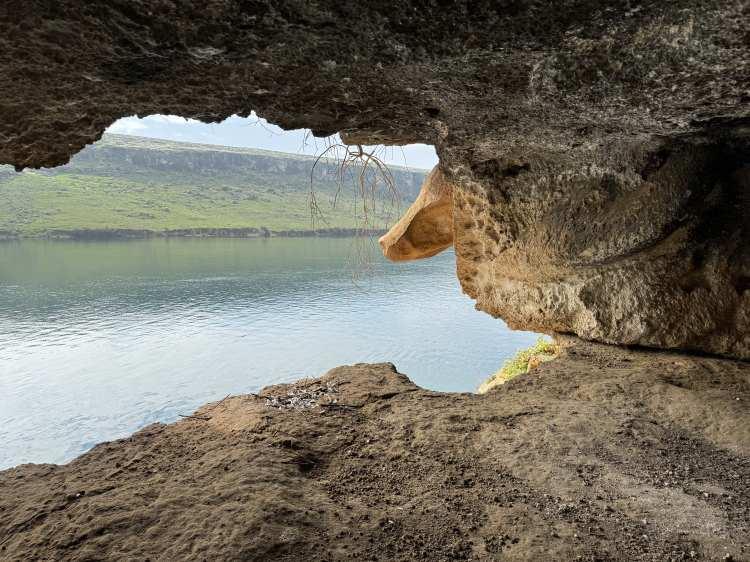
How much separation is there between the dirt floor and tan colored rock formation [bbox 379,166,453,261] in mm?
4569

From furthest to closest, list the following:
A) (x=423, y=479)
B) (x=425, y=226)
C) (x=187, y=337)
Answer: (x=187, y=337) → (x=425, y=226) → (x=423, y=479)

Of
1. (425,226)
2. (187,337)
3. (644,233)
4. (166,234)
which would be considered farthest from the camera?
(166,234)

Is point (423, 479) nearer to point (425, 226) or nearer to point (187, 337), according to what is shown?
point (425, 226)

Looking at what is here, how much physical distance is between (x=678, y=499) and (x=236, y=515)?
2.66 meters

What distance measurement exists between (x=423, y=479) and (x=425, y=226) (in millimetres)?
6562

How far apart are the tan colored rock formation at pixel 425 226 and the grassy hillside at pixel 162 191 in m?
67.7

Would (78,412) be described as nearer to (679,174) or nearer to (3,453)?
(3,453)

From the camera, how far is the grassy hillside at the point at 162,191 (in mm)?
89688

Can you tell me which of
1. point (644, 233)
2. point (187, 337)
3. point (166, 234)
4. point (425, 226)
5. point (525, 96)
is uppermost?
point (525, 96)

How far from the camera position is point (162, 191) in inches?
4186

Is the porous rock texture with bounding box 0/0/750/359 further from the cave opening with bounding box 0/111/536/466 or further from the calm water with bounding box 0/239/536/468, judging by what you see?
the calm water with bounding box 0/239/536/468

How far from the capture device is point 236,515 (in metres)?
2.85

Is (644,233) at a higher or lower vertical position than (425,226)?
higher

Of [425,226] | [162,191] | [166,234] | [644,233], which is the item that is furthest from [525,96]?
[162,191]
